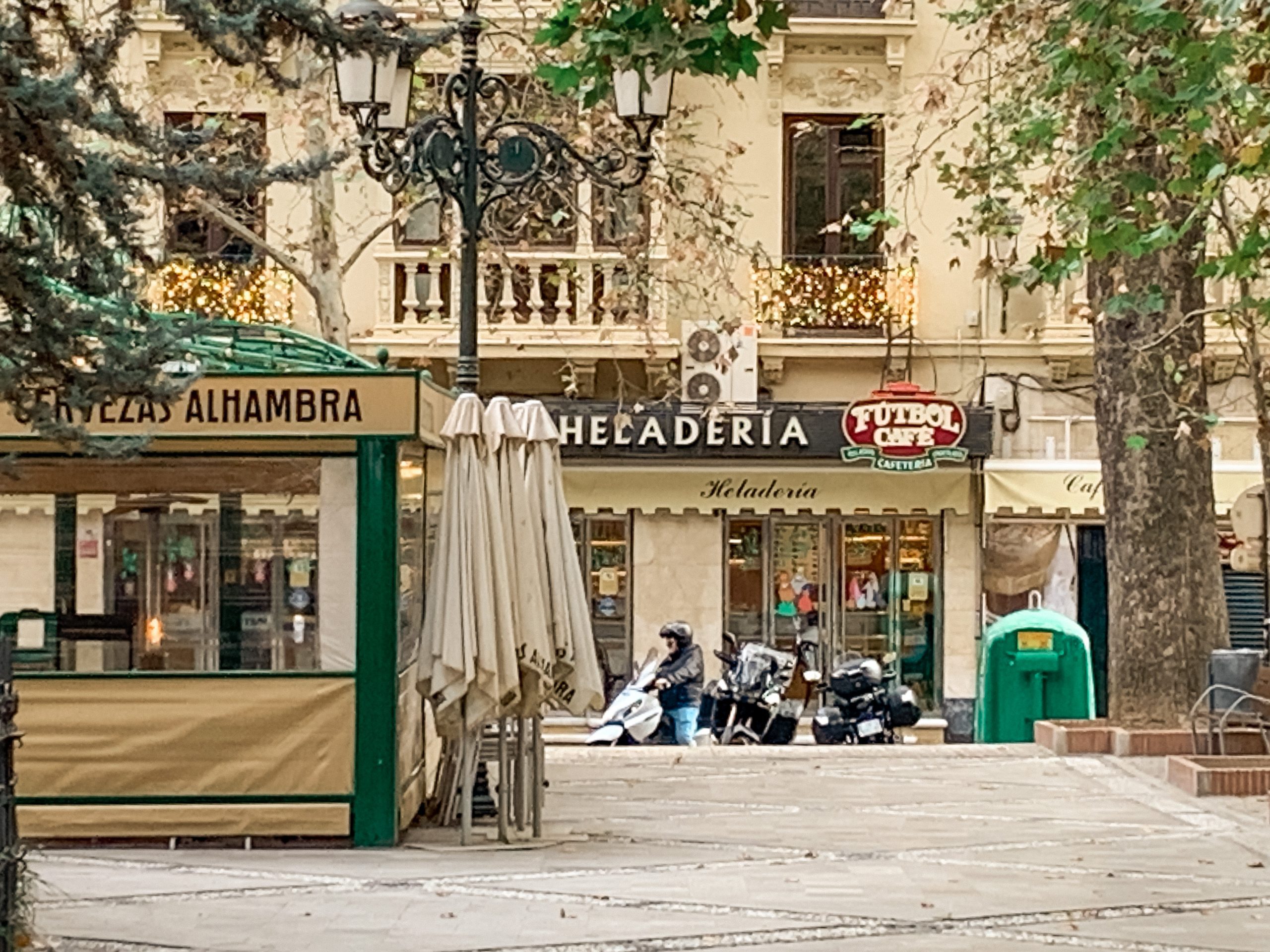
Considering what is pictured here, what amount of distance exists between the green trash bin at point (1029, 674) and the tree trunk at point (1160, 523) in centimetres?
220

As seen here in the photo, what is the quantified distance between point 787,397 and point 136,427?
590 inches

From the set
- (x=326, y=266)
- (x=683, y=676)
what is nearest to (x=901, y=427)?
(x=683, y=676)

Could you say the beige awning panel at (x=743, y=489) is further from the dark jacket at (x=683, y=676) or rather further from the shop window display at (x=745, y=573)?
the dark jacket at (x=683, y=676)

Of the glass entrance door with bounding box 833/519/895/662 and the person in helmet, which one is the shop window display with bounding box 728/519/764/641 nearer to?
the glass entrance door with bounding box 833/519/895/662

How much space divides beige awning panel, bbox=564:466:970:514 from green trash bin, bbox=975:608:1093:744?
18.1 feet

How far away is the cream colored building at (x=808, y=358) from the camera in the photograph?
26.2 metres

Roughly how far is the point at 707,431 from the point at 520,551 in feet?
44.0

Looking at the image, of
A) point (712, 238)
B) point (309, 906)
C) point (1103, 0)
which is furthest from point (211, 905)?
point (712, 238)

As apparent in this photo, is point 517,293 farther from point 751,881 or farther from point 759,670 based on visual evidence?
point 751,881

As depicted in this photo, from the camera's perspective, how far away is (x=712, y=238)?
19.3 meters

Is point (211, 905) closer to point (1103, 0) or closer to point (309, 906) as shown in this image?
point (309, 906)

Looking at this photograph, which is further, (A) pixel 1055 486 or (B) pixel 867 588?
(B) pixel 867 588

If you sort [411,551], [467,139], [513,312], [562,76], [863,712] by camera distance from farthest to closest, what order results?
[513,312], [863,712], [467,139], [411,551], [562,76]

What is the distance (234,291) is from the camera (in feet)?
84.7
